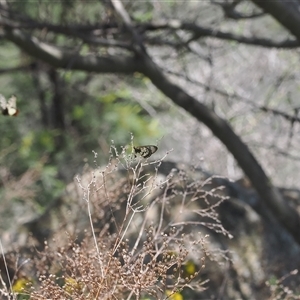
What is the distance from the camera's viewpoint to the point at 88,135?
22.4 feet

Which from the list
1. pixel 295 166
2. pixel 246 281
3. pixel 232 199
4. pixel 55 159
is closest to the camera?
pixel 246 281

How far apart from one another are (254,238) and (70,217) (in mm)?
1263

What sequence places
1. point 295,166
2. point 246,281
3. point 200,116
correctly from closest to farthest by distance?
point 246,281 → point 200,116 → point 295,166

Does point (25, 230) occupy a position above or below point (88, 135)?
below

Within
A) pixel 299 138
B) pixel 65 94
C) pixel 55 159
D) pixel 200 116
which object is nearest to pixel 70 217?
pixel 200 116

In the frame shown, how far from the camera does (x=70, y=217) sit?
148 inches

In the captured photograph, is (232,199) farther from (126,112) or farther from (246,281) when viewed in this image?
(126,112)

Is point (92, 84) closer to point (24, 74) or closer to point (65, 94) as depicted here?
point (65, 94)

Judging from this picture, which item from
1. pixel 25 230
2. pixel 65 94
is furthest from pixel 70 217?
pixel 65 94

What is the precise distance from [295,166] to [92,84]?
5834 mm

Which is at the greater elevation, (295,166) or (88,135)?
(295,166)

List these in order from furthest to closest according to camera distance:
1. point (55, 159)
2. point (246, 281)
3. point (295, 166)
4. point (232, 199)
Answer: point (295, 166) → point (55, 159) → point (232, 199) → point (246, 281)

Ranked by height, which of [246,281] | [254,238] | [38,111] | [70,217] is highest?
[38,111]

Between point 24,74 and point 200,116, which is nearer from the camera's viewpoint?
point 200,116
